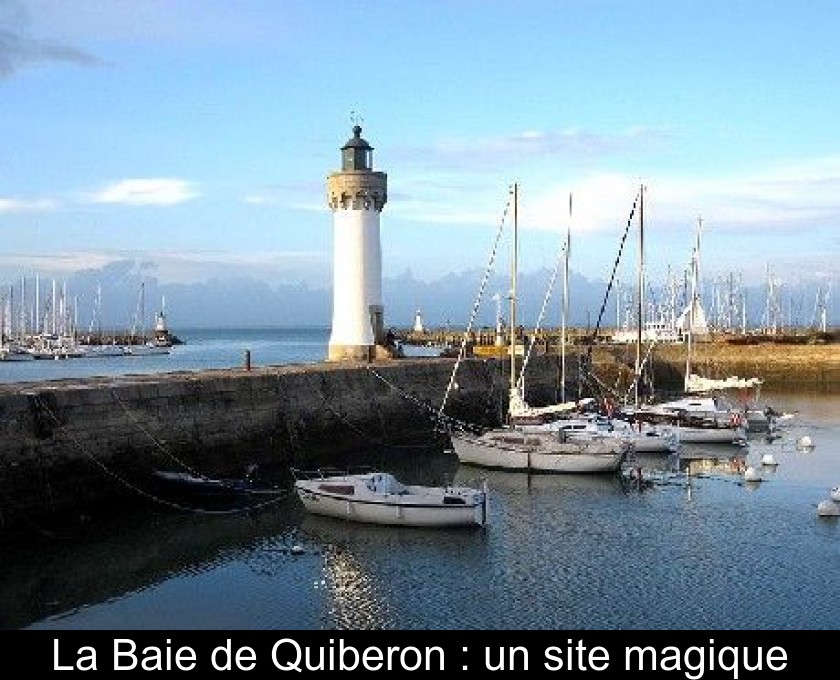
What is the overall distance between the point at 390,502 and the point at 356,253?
70.6 feet

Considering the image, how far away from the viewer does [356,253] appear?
44.3 m

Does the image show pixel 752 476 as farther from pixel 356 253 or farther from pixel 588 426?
pixel 356 253

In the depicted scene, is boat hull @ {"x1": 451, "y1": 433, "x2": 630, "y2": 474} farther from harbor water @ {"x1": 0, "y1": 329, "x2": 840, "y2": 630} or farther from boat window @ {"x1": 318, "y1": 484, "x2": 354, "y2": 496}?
boat window @ {"x1": 318, "y1": 484, "x2": 354, "y2": 496}

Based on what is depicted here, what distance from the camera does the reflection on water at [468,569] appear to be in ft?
58.5

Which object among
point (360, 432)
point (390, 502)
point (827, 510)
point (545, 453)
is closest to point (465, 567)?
point (390, 502)

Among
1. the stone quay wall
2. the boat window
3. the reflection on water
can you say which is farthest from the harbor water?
the stone quay wall

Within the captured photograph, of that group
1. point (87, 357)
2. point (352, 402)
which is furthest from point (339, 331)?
point (87, 357)

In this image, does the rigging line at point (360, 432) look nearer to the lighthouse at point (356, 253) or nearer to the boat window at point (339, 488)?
the lighthouse at point (356, 253)

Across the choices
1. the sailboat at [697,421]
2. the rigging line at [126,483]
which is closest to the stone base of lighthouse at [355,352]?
the sailboat at [697,421]

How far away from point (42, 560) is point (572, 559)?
10.6 m

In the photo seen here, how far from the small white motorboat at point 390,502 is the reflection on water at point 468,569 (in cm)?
31

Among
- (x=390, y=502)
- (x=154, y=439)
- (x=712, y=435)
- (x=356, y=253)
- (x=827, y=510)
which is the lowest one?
(x=827, y=510)

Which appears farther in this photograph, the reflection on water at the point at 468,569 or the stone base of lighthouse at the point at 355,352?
the stone base of lighthouse at the point at 355,352
